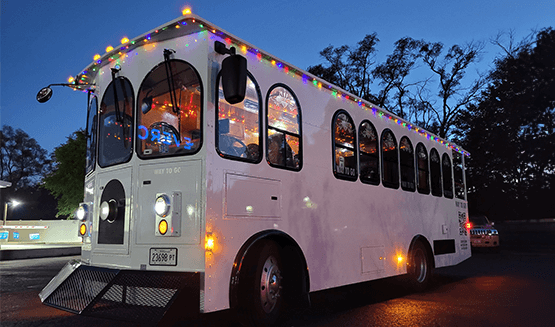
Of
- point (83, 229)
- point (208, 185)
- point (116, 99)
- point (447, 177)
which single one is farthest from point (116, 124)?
point (447, 177)

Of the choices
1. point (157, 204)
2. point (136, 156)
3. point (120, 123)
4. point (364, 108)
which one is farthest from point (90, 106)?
point (364, 108)

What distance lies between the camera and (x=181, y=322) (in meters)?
5.07

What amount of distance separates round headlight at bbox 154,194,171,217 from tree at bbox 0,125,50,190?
56282mm

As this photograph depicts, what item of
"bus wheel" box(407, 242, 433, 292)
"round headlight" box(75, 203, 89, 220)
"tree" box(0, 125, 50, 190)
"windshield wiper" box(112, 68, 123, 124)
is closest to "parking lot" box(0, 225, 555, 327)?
"bus wheel" box(407, 242, 433, 292)

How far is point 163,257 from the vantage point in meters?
4.13

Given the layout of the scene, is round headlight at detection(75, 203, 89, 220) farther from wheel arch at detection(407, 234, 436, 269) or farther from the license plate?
wheel arch at detection(407, 234, 436, 269)

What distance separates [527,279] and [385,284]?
320cm

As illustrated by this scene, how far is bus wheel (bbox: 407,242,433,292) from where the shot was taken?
7.52 metres

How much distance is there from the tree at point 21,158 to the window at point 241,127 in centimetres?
5623

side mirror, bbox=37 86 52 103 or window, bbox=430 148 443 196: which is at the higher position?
side mirror, bbox=37 86 52 103

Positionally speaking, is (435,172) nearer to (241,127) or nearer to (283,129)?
(283,129)

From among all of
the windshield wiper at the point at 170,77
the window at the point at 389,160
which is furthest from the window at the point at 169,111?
the window at the point at 389,160

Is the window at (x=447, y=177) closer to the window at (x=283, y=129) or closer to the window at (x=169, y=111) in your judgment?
the window at (x=283, y=129)

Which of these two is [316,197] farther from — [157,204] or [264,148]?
[157,204]
